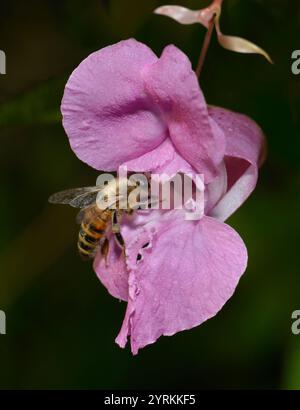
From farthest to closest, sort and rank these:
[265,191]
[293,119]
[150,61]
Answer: [265,191] → [293,119] → [150,61]

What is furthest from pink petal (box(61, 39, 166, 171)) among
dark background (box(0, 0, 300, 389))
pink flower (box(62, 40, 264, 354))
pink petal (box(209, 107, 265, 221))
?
dark background (box(0, 0, 300, 389))

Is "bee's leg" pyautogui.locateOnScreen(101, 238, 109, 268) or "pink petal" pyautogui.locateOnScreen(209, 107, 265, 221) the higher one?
"pink petal" pyautogui.locateOnScreen(209, 107, 265, 221)

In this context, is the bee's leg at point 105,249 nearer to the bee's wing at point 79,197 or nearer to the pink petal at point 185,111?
the bee's wing at point 79,197

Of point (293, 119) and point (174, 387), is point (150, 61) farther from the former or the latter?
point (174, 387)

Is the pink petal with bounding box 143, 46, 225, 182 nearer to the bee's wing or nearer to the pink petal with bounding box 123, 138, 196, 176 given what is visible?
the pink petal with bounding box 123, 138, 196, 176

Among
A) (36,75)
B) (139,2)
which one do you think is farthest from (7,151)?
(139,2)

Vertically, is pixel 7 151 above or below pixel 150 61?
below
